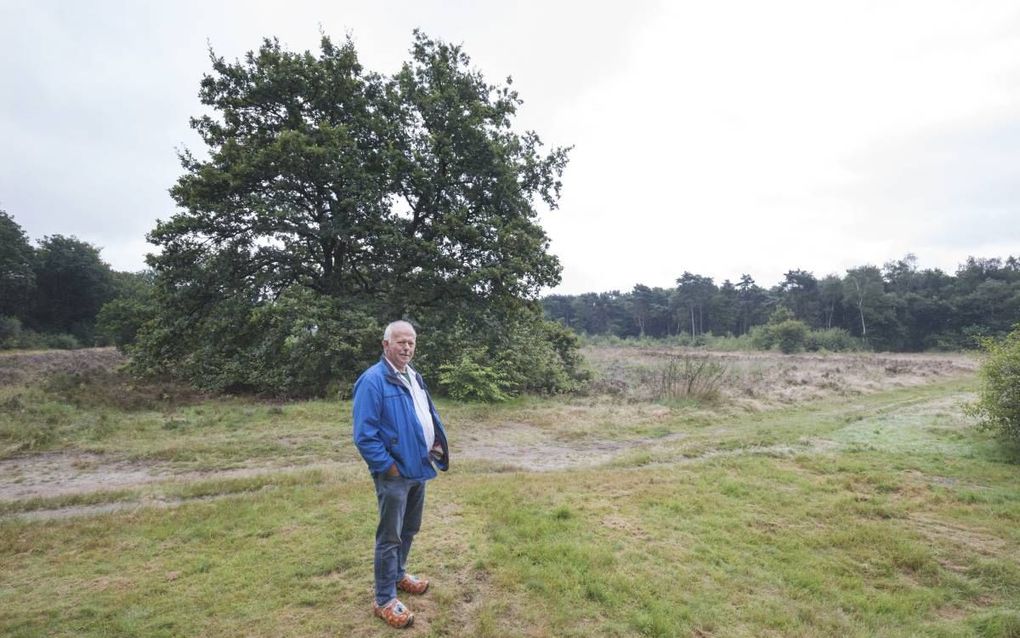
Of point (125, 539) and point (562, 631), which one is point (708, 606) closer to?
point (562, 631)

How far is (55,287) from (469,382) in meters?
42.1

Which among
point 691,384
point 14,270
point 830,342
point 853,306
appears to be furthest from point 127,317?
point 853,306

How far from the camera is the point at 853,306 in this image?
61375mm

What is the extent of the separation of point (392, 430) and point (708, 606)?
3.07 meters

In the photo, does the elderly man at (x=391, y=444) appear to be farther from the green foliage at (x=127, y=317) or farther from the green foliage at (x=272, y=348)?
the green foliage at (x=127, y=317)

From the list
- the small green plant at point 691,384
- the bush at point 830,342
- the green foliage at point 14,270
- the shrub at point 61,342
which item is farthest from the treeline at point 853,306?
the green foliage at point 14,270

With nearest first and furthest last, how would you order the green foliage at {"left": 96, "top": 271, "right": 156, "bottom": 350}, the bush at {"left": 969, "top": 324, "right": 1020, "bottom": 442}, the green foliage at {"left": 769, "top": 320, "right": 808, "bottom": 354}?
the bush at {"left": 969, "top": 324, "right": 1020, "bottom": 442} < the green foliage at {"left": 96, "top": 271, "right": 156, "bottom": 350} < the green foliage at {"left": 769, "top": 320, "right": 808, "bottom": 354}

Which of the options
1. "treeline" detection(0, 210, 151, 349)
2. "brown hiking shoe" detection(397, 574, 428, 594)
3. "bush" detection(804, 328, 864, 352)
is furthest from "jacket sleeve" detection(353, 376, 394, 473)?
"bush" detection(804, 328, 864, 352)

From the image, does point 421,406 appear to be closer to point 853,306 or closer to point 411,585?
point 411,585

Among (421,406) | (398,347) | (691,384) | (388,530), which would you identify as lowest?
(691,384)

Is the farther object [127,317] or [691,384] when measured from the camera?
[127,317]

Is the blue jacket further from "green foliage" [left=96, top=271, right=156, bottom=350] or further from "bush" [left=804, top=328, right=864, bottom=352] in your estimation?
"bush" [left=804, top=328, right=864, bottom=352]

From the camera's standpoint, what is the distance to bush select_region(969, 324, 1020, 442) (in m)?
8.81

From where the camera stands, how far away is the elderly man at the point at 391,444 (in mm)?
3344
